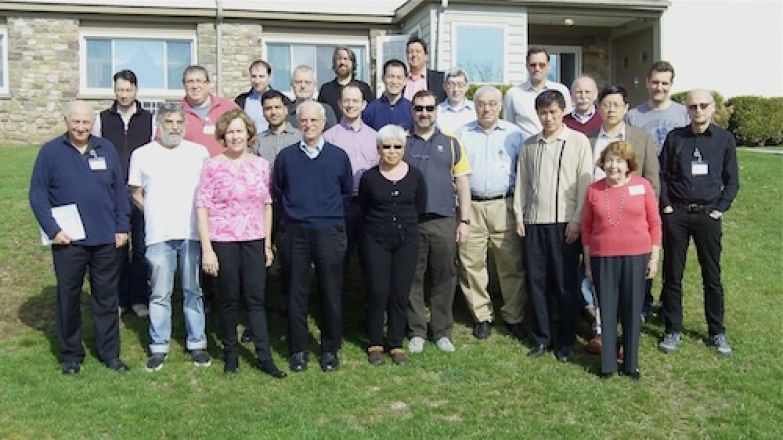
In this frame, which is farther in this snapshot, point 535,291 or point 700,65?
point 700,65

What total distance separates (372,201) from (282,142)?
86cm

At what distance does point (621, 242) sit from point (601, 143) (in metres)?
0.86

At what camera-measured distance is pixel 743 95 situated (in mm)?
17891

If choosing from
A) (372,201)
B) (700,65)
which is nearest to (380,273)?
(372,201)

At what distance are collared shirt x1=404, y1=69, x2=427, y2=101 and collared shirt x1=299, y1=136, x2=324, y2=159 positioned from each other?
5.83 feet

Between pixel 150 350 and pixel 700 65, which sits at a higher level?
pixel 700 65

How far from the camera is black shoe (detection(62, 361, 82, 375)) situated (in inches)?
206

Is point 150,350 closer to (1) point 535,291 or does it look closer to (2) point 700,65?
(1) point 535,291

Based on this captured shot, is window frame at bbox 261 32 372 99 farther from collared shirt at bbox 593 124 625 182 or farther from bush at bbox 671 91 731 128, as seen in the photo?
collared shirt at bbox 593 124 625 182

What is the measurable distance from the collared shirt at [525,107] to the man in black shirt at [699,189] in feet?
3.60

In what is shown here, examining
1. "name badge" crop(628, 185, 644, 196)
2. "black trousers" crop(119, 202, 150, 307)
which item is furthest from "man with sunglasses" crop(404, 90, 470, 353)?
"black trousers" crop(119, 202, 150, 307)

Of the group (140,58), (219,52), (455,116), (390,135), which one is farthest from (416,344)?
(140,58)

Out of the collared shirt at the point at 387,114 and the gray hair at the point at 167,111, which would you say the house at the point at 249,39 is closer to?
the collared shirt at the point at 387,114

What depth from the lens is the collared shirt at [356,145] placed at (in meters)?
5.67
